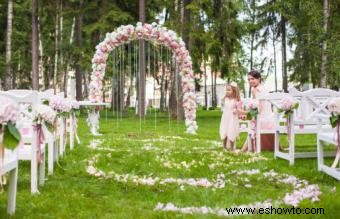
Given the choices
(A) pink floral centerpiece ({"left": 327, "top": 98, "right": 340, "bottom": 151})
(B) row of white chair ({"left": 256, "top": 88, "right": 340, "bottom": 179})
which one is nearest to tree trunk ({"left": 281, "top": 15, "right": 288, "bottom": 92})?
(B) row of white chair ({"left": 256, "top": 88, "right": 340, "bottom": 179})

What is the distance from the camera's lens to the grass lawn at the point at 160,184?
16.8 feet

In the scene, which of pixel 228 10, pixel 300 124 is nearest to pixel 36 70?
pixel 228 10

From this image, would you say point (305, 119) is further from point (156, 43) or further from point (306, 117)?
point (156, 43)

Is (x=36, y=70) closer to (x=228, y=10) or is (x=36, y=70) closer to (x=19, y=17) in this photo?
(x=19, y=17)

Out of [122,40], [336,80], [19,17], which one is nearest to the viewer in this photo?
[122,40]

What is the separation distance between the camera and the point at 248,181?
22.4ft

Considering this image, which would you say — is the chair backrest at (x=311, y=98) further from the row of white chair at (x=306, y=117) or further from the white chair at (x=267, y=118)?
the white chair at (x=267, y=118)

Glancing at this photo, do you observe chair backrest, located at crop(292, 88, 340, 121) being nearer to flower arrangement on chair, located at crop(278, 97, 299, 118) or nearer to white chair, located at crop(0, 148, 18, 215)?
flower arrangement on chair, located at crop(278, 97, 299, 118)

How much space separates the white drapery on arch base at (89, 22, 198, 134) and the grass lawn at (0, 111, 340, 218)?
20.2ft

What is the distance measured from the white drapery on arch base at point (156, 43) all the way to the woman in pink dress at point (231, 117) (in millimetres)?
5177

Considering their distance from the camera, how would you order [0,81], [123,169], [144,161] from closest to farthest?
[123,169] < [144,161] < [0,81]

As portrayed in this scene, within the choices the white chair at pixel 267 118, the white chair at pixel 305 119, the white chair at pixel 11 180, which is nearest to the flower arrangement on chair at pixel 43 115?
the white chair at pixel 11 180

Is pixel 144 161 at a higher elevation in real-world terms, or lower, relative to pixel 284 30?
lower

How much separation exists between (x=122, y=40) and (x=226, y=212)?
11693mm
